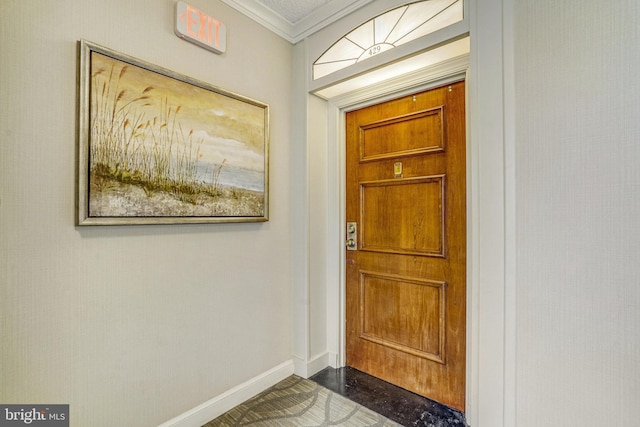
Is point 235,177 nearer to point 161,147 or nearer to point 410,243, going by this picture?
point 161,147

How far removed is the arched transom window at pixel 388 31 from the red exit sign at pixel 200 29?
2.27 ft

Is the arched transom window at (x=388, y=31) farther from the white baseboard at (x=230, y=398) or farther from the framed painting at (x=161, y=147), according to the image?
the white baseboard at (x=230, y=398)

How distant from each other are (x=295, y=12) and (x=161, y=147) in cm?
137

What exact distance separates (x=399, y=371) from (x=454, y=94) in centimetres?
190

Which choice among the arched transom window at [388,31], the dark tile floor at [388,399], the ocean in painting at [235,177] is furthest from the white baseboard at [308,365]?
the arched transom window at [388,31]

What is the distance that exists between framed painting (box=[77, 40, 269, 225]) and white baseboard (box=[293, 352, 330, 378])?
1137 millimetres

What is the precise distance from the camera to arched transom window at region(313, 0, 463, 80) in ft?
5.46

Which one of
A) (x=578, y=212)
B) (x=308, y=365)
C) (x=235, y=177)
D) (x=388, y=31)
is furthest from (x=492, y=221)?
(x=308, y=365)

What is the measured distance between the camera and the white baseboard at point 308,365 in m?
2.22

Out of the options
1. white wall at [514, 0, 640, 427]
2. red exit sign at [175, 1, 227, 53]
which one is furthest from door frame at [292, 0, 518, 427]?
red exit sign at [175, 1, 227, 53]

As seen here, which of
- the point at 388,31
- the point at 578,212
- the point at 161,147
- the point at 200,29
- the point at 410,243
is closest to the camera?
the point at 578,212

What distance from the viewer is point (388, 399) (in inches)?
76.9

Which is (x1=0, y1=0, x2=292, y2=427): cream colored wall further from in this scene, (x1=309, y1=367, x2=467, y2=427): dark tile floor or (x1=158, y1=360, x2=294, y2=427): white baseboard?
(x1=309, y1=367, x2=467, y2=427): dark tile floor

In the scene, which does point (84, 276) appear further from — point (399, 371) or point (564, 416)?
point (564, 416)
